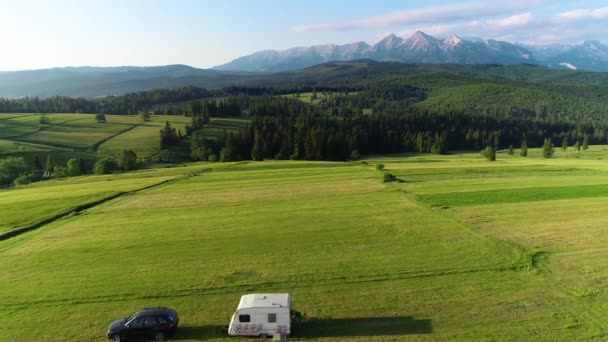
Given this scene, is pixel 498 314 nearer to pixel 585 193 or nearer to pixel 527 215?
pixel 527 215

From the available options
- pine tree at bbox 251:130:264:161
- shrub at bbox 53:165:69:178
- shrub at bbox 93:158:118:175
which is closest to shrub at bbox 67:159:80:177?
shrub at bbox 53:165:69:178

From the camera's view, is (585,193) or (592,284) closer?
(592,284)

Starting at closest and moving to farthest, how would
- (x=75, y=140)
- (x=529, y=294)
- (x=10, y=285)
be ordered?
1. (x=529, y=294)
2. (x=10, y=285)
3. (x=75, y=140)

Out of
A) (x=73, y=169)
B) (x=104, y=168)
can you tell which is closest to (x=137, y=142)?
(x=73, y=169)

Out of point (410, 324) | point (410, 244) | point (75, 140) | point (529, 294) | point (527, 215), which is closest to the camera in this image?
point (410, 324)

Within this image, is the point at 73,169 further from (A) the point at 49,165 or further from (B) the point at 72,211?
(B) the point at 72,211

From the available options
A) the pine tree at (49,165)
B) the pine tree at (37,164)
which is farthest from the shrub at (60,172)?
the pine tree at (37,164)

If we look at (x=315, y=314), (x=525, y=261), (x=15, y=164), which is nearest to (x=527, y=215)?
(x=525, y=261)
